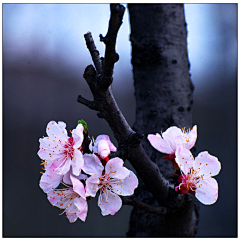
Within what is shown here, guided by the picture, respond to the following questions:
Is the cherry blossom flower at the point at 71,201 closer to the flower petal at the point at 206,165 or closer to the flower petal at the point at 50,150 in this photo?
the flower petal at the point at 50,150

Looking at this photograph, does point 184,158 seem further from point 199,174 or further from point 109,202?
point 109,202

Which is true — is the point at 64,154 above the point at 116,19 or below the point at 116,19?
below

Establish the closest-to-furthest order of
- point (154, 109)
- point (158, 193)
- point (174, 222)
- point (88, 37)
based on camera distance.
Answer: point (88, 37)
point (158, 193)
point (174, 222)
point (154, 109)

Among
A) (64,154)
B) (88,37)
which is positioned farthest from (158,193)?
(88,37)

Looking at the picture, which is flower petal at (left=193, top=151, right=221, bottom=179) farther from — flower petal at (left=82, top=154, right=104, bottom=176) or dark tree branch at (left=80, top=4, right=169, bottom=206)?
flower petal at (left=82, top=154, right=104, bottom=176)

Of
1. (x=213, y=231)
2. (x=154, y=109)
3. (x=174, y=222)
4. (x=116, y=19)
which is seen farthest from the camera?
(x=213, y=231)

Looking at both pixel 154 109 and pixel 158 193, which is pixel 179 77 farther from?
pixel 158 193

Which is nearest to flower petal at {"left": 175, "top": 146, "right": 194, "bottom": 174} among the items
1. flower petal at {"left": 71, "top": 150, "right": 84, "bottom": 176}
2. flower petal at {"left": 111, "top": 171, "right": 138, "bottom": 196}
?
flower petal at {"left": 111, "top": 171, "right": 138, "bottom": 196}
